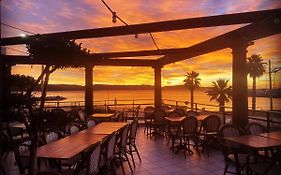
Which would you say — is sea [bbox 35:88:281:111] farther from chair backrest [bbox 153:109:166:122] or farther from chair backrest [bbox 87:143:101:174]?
chair backrest [bbox 153:109:166:122]

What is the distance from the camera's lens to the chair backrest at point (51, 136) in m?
4.17

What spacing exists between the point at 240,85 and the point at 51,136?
4382 millimetres

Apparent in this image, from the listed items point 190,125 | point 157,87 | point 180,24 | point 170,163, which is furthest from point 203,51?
point 157,87

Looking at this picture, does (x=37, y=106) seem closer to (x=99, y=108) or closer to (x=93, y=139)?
(x=93, y=139)

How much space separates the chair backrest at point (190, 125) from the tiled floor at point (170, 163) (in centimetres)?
55

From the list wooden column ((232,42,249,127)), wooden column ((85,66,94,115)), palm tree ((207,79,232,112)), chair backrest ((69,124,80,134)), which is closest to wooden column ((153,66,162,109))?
wooden column ((85,66,94,115))

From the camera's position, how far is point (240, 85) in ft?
19.6

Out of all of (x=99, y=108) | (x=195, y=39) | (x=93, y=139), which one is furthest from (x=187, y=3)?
(x=99, y=108)

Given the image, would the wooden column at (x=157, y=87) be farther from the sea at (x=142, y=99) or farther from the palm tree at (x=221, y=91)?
the palm tree at (x=221, y=91)

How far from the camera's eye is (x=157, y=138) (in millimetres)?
7980

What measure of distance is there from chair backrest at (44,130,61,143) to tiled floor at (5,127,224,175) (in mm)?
1055

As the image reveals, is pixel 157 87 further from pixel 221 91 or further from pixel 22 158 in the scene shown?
pixel 221 91

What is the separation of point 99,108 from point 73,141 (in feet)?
27.0

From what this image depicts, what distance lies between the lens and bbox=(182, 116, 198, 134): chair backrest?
616 cm
